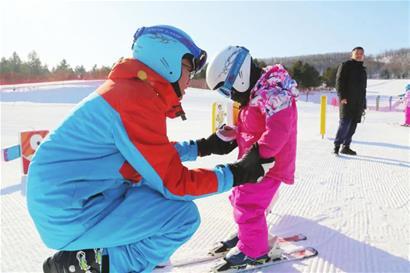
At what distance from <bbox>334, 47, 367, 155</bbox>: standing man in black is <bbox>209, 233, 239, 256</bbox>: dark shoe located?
4.25 meters

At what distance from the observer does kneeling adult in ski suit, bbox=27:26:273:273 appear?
1.68 metres

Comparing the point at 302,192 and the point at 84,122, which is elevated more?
the point at 84,122

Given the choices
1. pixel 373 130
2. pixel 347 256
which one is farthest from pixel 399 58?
pixel 347 256

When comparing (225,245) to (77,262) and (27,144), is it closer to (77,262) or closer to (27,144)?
(77,262)

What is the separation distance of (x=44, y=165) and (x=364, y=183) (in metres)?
4.23

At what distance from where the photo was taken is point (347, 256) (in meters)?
2.88

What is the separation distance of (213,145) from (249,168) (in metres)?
0.71

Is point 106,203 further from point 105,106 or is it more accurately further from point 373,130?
point 373,130

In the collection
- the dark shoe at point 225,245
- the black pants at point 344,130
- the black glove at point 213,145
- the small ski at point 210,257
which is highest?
the black glove at point 213,145

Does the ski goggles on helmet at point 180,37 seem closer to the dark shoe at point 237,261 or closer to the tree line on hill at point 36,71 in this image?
the dark shoe at point 237,261

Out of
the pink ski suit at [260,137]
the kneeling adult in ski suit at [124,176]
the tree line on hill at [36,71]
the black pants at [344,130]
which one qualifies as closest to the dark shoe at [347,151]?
the black pants at [344,130]

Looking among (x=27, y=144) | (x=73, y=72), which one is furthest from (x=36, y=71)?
(x=27, y=144)

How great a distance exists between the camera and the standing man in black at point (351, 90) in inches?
257

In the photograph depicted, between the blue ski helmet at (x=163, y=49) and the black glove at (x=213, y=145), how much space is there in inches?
31.0
